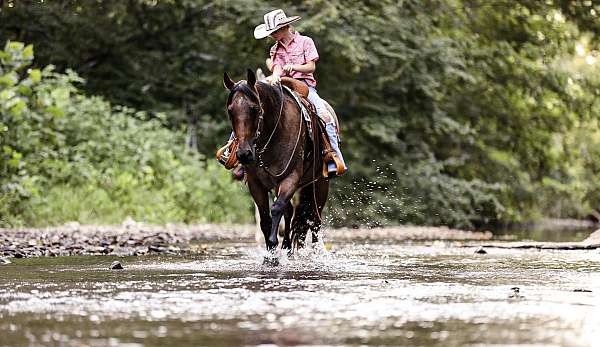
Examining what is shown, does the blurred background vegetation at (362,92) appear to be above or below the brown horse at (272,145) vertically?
above

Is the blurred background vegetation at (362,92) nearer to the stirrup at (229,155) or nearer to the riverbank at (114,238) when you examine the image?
the riverbank at (114,238)

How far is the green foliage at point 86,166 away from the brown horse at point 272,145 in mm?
8470

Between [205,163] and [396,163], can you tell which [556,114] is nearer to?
[396,163]

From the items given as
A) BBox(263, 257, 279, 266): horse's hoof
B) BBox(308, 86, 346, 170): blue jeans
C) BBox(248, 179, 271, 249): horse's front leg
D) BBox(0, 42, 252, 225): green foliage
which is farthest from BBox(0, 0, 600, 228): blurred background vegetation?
BBox(263, 257, 279, 266): horse's hoof

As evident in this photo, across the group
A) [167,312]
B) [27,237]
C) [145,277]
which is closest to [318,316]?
[167,312]

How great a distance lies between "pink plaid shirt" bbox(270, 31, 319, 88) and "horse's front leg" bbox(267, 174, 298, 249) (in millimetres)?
1456

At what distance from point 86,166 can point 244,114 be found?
40.8 feet

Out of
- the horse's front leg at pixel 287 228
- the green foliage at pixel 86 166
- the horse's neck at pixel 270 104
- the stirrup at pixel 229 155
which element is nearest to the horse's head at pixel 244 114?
the horse's neck at pixel 270 104

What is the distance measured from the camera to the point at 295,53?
1283cm

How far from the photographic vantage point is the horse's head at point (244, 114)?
36.4 ft

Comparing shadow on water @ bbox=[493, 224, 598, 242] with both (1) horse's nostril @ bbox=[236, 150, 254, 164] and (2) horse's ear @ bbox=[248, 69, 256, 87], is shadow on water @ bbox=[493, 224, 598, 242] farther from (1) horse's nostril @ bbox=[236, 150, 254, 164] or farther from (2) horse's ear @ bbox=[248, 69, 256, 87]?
(1) horse's nostril @ bbox=[236, 150, 254, 164]

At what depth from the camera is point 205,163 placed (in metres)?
29.2

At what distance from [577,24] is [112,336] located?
26853 millimetres

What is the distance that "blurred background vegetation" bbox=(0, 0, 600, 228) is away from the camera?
26000 mm
